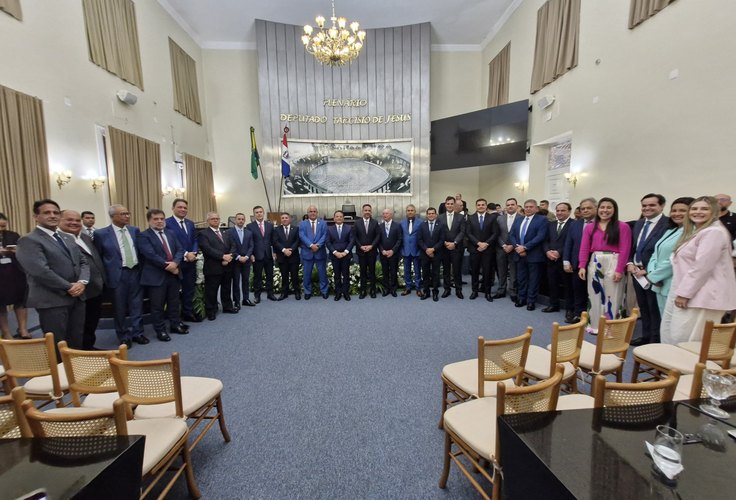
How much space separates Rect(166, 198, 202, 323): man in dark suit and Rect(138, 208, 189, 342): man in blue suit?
30 cm

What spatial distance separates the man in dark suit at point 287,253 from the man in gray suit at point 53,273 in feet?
9.09

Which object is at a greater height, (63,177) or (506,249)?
(63,177)

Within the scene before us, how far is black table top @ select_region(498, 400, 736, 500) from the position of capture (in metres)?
1.01

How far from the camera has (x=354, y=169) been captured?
10984mm

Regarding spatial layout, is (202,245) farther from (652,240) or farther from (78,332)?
(652,240)

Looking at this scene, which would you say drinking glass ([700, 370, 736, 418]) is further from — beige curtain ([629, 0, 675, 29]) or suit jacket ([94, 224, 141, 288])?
beige curtain ([629, 0, 675, 29])

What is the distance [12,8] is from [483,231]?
7759mm

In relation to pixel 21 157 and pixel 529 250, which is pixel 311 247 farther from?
pixel 21 157

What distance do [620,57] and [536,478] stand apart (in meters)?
7.21

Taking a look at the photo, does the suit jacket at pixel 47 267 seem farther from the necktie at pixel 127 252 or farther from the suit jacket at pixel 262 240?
the suit jacket at pixel 262 240

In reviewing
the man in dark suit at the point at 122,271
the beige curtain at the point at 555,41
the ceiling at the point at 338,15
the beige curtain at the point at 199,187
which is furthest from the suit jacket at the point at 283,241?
the ceiling at the point at 338,15

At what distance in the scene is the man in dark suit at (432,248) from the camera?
545 cm

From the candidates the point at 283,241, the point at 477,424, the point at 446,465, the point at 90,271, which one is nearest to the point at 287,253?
the point at 283,241

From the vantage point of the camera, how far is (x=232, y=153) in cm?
1120
